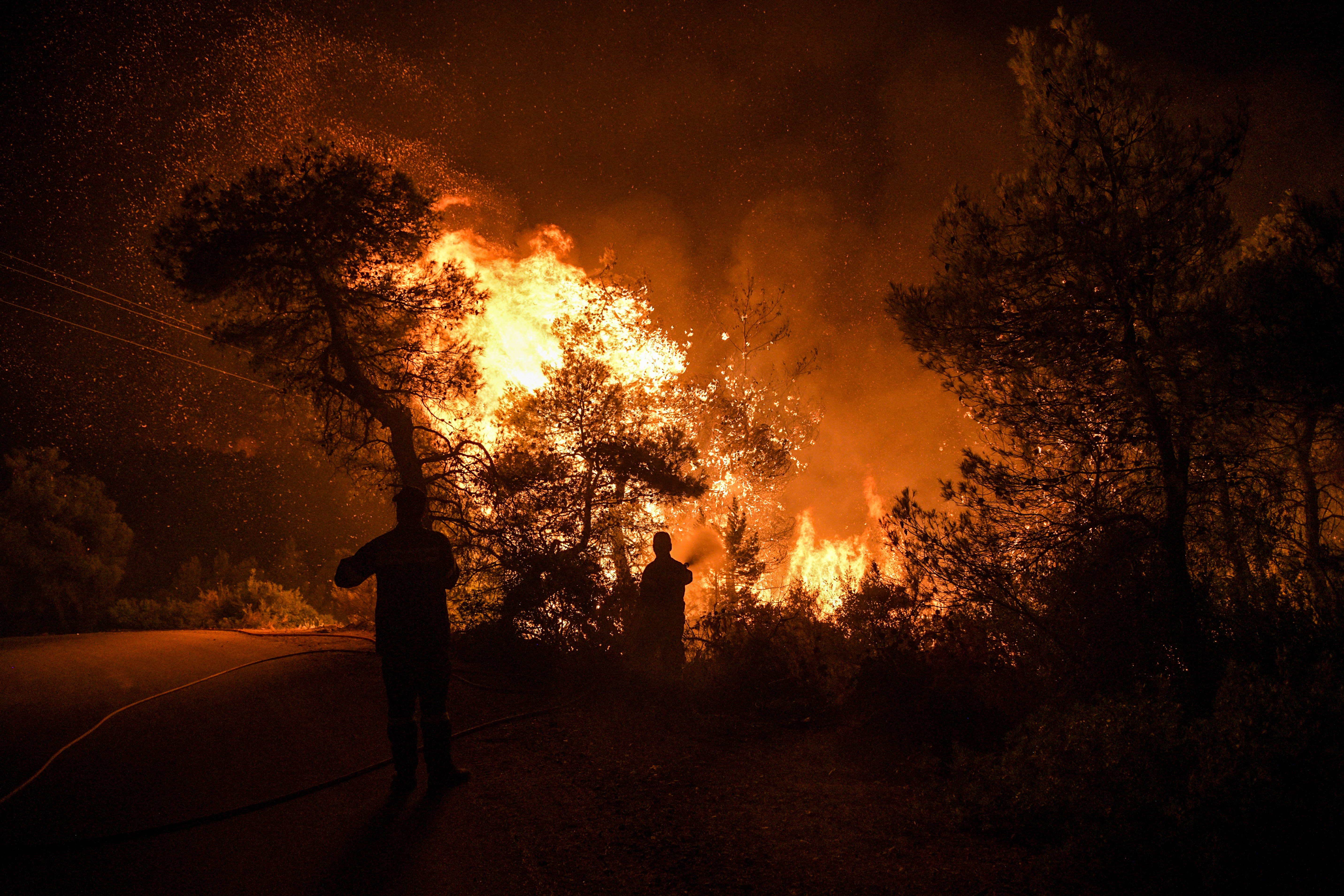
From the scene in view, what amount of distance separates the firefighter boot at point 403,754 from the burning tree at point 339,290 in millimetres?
8076

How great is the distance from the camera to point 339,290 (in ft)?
41.4

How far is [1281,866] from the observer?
3.39 m

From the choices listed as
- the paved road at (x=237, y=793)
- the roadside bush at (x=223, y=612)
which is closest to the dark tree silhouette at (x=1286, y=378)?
the paved road at (x=237, y=793)

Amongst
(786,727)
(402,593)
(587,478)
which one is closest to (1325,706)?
(786,727)

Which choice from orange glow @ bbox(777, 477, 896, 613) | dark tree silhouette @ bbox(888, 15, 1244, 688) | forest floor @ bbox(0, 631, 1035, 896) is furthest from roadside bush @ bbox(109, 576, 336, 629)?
dark tree silhouette @ bbox(888, 15, 1244, 688)

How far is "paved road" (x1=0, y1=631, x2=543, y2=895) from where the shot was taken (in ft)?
11.9

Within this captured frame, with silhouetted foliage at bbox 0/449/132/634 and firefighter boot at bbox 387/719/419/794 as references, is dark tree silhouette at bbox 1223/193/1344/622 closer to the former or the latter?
firefighter boot at bbox 387/719/419/794

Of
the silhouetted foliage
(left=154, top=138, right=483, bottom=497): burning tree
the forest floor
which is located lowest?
the forest floor

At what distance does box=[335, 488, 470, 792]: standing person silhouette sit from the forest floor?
0.92 feet

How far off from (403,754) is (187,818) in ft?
4.35

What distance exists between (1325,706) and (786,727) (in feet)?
16.1

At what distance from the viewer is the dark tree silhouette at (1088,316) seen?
7.10 m

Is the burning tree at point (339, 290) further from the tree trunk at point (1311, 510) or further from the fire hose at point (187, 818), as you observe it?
the tree trunk at point (1311, 510)

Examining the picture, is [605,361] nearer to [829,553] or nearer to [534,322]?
[534,322]
